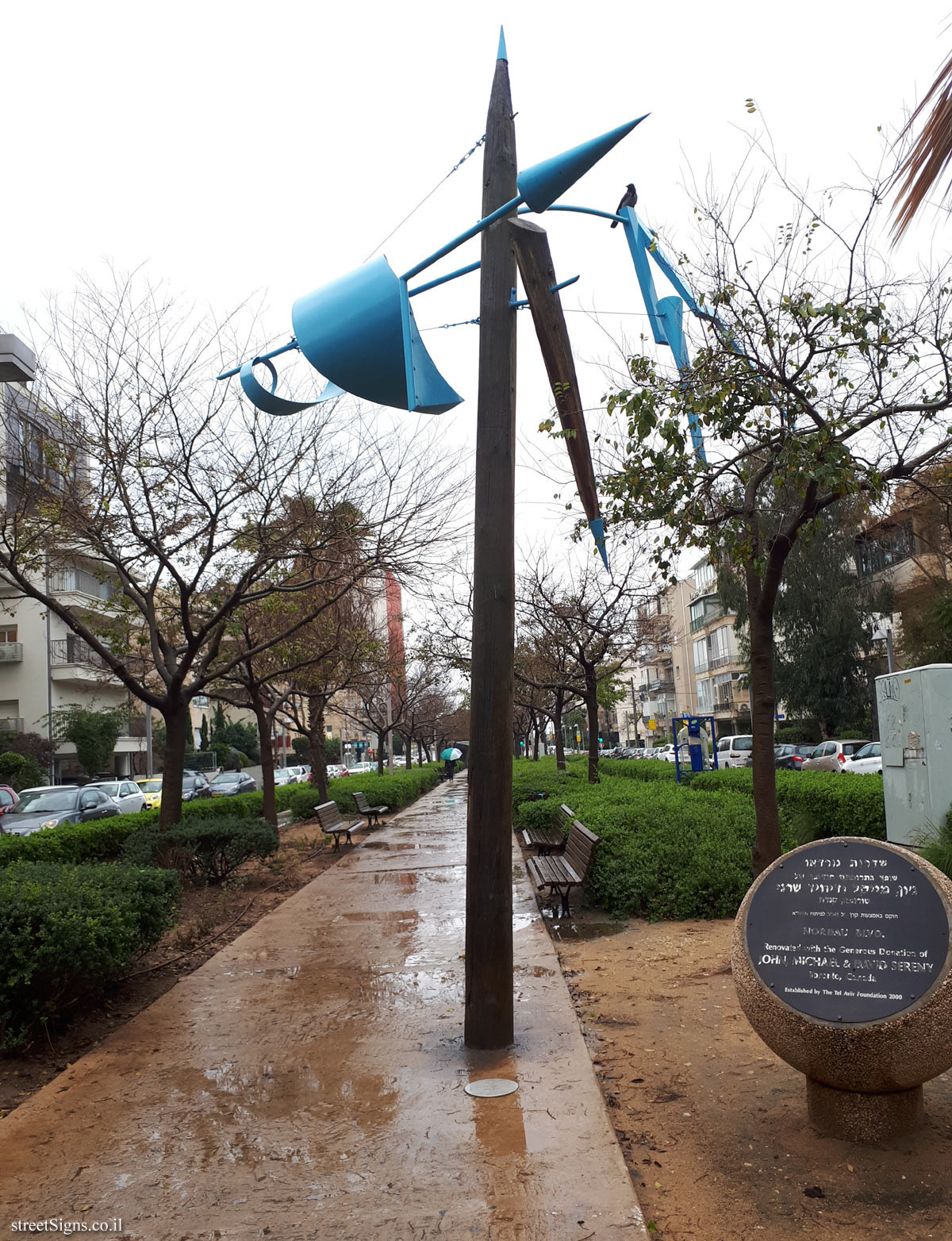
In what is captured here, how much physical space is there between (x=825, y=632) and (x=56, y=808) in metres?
29.0

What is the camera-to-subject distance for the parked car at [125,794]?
2714 centimetres

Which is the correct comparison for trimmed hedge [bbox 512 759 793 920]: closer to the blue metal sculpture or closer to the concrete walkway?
the concrete walkway

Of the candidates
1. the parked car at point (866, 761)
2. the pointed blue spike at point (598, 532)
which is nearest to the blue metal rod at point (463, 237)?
the pointed blue spike at point (598, 532)

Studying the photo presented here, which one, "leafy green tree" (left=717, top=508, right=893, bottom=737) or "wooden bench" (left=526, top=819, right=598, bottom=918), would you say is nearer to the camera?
"wooden bench" (left=526, top=819, right=598, bottom=918)

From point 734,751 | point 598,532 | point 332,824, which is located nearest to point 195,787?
point 332,824

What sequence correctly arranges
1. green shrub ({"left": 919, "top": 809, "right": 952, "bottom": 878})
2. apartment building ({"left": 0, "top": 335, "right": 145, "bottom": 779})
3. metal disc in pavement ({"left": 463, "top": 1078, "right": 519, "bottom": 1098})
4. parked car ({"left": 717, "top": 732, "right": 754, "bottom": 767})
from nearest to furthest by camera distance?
metal disc in pavement ({"left": 463, "top": 1078, "right": 519, "bottom": 1098}), green shrub ({"left": 919, "top": 809, "right": 952, "bottom": 878}), parked car ({"left": 717, "top": 732, "right": 754, "bottom": 767}), apartment building ({"left": 0, "top": 335, "right": 145, "bottom": 779})

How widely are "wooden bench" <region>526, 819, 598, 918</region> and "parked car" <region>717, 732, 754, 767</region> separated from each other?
27922 millimetres

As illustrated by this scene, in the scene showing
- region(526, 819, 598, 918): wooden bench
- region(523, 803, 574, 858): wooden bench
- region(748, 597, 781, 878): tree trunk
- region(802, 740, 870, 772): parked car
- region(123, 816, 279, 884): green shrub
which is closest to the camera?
region(748, 597, 781, 878): tree trunk

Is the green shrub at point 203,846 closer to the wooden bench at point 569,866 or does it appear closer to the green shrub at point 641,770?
the wooden bench at point 569,866

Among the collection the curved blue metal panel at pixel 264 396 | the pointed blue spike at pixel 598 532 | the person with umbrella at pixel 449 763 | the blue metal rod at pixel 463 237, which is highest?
the blue metal rod at pixel 463 237

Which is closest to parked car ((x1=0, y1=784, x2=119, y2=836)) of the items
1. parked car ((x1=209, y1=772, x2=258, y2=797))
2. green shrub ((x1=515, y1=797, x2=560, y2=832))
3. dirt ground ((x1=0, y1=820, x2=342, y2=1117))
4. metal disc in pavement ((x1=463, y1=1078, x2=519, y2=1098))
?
dirt ground ((x1=0, y1=820, x2=342, y2=1117))

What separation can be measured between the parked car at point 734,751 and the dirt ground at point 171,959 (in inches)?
1016

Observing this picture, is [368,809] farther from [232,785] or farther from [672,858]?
[232,785]

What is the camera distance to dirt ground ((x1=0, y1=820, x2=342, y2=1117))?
18.2ft
